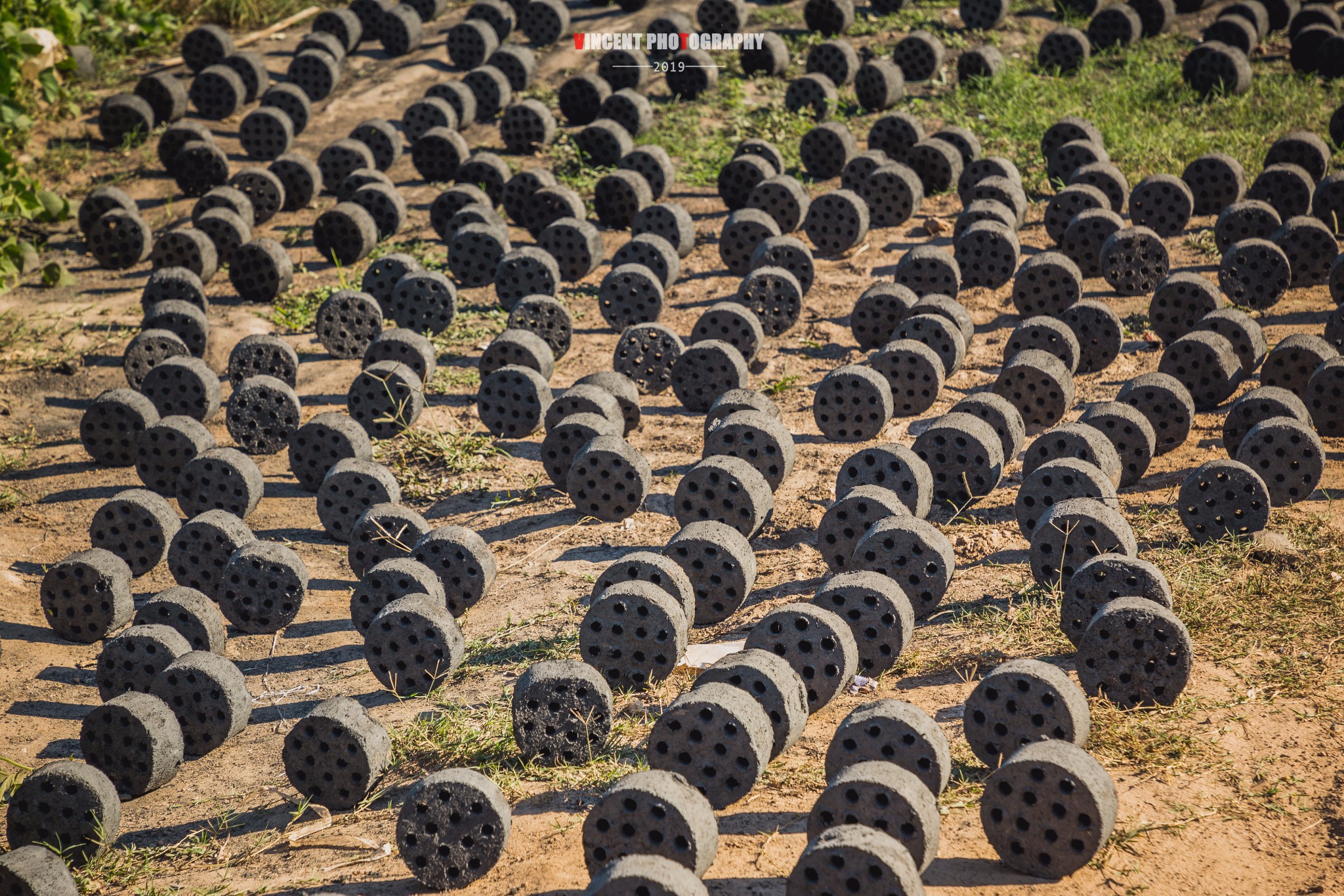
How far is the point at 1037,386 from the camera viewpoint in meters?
8.64

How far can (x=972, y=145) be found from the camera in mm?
12906

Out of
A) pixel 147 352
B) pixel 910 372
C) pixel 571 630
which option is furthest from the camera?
pixel 147 352

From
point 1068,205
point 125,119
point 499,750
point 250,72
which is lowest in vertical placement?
point 499,750

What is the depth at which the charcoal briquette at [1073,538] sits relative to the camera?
262 inches

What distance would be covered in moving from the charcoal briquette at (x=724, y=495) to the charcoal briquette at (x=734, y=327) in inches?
93.3

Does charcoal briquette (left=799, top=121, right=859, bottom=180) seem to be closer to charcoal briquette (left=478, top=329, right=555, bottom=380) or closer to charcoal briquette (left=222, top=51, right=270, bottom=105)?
charcoal briquette (left=478, top=329, right=555, bottom=380)

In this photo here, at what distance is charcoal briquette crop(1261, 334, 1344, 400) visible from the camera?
8.56m

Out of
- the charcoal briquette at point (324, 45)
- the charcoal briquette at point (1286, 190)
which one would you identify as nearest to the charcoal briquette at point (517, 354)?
the charcoal briquette at point (1286, 190)

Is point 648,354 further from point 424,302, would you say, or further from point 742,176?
point 742,176

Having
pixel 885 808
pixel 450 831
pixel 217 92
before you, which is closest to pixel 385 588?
pixel 450 831

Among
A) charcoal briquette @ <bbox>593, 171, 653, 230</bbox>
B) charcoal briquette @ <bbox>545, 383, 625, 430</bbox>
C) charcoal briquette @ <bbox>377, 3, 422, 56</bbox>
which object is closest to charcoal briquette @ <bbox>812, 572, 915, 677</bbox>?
charcoal briquette @ <bbox>545, 383, 625, 430</bbox>

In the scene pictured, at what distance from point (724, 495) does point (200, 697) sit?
329cm

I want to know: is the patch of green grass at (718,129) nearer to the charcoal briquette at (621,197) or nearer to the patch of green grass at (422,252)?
the charcoal briquette at (621,197)

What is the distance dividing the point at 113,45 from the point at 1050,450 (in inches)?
605
